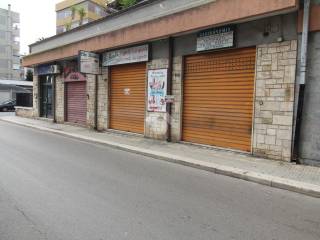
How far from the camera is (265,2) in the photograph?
298 inches

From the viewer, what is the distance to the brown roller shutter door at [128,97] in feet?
40.8

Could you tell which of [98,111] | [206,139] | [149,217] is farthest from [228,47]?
[98,111]

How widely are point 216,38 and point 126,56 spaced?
15.0 ft

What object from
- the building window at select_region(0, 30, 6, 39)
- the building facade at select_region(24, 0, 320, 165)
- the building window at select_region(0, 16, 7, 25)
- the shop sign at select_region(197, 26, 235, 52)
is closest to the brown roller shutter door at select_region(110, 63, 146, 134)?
the building facade at select_region(24, 0, 320, 165)

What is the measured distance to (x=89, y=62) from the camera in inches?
538

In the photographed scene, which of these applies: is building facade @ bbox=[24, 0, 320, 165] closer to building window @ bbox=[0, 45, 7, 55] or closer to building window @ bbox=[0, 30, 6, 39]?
building window @ bbox=[0, 45, 7, 55]

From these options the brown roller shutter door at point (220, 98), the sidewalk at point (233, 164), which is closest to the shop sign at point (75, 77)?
the sidewalk at point (233, 164)

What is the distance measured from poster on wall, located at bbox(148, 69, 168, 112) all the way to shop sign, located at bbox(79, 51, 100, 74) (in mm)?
3303

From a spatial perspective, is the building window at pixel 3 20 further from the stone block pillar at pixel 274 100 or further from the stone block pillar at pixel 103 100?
the stone block pillar at pixel 274 100

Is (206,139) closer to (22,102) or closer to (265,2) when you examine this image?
(265,2)

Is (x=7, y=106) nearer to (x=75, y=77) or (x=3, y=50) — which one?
(x=75, y=77)

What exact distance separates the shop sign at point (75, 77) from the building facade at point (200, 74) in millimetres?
323

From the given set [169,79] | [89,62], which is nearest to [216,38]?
[169,79]

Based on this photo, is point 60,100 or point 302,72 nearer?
point 302,72
